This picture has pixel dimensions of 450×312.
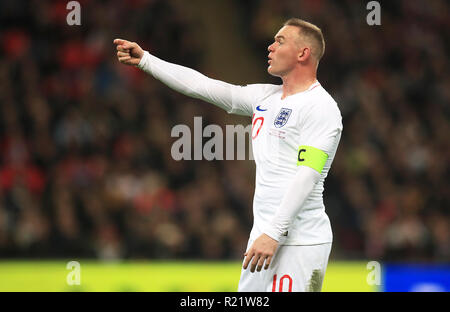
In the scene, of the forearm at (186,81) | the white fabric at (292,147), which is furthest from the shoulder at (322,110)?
the forearm at (186,81)

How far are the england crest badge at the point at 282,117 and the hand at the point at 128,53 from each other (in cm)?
106

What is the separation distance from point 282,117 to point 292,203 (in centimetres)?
63

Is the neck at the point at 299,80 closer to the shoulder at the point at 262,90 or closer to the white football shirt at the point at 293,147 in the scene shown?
the white football shirt at the point at 293,147

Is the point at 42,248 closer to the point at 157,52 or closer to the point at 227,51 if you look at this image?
the point at 157,52

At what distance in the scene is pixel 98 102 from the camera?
11.5m

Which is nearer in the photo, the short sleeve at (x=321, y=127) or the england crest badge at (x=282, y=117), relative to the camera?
the short sleeve at (x=321, y=127)

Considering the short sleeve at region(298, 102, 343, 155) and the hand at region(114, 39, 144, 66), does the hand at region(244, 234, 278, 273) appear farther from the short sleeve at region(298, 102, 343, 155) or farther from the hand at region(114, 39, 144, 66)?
the hand at region(114, 39, 144, 66)

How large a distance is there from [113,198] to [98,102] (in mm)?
1636

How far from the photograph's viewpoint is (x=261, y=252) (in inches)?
182

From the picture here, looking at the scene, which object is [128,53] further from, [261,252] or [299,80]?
[261,252]

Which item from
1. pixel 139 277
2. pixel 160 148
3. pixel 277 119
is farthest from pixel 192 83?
pixel 160 148

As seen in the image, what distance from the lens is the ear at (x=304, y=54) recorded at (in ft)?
16.8

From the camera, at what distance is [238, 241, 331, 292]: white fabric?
4.87m
